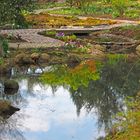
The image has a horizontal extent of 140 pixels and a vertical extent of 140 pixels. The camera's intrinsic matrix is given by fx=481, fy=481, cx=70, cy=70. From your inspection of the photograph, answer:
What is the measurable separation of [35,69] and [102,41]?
9488 mm

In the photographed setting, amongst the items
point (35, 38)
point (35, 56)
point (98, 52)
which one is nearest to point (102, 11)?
point (35, 38)

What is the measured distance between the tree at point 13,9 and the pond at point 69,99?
3037 mm

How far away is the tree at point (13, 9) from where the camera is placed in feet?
81.8

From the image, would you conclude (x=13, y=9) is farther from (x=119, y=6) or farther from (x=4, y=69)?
(x=119, y=6)

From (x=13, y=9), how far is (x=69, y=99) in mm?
6291

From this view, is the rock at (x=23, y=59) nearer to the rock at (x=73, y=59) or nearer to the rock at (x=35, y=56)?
the rock at (x=35, y=56)

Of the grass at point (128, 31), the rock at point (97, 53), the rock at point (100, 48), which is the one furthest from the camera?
the grass at point (128, 31)

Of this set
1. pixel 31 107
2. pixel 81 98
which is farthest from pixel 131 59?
pixel 31 107

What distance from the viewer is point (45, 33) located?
39.1m

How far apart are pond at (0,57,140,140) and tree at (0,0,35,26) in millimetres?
3037

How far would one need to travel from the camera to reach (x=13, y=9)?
998 inches

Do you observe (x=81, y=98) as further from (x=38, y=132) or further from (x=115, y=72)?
(x=115, y=72)

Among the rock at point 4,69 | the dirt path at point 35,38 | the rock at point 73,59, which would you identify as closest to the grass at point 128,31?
the dirt path at point 35,38

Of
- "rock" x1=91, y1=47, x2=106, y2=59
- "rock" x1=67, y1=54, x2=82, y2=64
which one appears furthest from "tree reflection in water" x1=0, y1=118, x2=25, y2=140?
"rock" x1=91, y1=47, x2=106, y2=59
